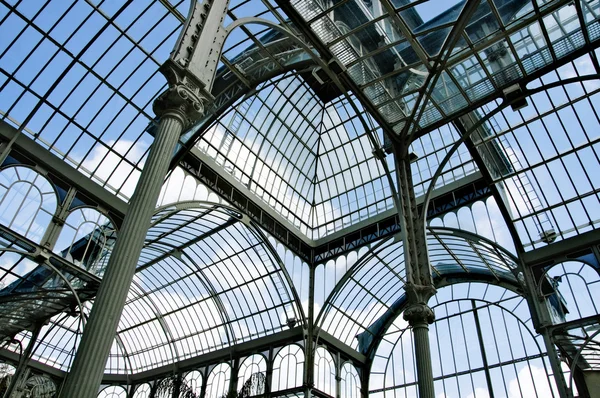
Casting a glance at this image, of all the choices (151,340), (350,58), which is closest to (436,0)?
(350,58)

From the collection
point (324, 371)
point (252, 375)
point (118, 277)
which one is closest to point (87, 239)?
point (252, 375)

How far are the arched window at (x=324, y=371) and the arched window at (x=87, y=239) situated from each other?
15328mm

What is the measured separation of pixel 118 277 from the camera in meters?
8.29

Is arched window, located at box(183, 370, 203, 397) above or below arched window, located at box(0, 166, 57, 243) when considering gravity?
below

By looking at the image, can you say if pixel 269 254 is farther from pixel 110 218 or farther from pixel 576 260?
pixel 576 260

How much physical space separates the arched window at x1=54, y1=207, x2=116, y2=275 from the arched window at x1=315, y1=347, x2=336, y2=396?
1533cm

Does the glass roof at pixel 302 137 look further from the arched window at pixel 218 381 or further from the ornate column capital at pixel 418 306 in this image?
the ornate column capital at pixel 418 306

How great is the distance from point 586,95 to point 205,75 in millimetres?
19934

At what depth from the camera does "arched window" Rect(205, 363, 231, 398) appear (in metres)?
34.7

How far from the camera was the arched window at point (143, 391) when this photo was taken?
4062cm

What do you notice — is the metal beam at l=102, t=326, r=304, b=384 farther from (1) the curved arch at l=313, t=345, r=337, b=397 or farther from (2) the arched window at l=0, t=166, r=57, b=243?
(2) the arched window at l=0, t=166, r=57, b=243

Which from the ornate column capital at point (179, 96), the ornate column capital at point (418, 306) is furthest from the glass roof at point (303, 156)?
the ornate column capital at point (179, 96)

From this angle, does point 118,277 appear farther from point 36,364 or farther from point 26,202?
point 36,364

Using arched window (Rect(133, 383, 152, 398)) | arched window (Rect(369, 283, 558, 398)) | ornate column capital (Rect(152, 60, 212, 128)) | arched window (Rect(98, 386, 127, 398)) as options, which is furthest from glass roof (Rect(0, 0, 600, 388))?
arched window (Rect(98, 386, 127, 398))
